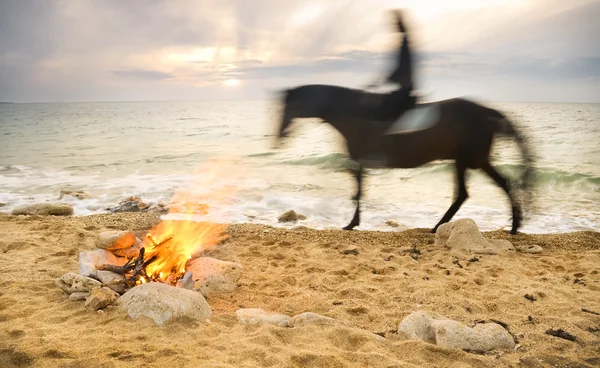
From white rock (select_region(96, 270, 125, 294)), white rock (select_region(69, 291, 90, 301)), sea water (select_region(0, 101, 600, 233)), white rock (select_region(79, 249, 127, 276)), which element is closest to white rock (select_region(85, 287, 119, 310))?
Result: white rock (select_region(69, 291, 90, 301))

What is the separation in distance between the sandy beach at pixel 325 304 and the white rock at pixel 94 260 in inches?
12.9

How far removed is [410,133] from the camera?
20.9ft

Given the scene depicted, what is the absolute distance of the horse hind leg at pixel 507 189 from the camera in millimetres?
6504

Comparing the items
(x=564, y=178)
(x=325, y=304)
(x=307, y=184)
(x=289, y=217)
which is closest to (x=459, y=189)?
(x=289, y=217)

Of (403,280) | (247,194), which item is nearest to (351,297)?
(403,280)

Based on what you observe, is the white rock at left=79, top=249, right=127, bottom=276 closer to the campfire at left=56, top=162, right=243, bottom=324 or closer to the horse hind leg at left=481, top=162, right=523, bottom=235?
the campfire at left=56, top=162, right=243, bottom=324

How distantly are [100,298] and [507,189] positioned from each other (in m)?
6.34

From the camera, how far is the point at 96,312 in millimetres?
3498

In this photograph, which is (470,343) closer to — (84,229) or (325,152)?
(84,229)

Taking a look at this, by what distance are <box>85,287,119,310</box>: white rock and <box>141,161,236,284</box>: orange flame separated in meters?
0.56

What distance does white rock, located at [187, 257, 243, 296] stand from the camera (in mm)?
4266

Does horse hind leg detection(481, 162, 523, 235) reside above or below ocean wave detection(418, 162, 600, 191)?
above

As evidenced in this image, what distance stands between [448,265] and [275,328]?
2795 mm

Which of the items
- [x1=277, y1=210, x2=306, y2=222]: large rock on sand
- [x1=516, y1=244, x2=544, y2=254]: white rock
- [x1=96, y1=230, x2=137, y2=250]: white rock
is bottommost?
[x1=516, y1=244, x2=544, y2=254]: white rock
